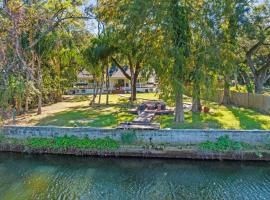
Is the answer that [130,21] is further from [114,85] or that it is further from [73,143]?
[114,85]

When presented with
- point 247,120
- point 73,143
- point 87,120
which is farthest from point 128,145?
point 247,120

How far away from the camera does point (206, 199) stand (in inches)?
408

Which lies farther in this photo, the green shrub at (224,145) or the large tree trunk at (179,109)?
the large tree trunk at (179,109)

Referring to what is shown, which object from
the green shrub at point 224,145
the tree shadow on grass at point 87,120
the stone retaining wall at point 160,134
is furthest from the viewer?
the tree shadow on grass at point 87,120

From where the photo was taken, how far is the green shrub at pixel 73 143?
47.9 ft

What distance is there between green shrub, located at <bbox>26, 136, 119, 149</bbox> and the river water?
0.58 metres

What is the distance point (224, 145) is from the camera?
13.9 m

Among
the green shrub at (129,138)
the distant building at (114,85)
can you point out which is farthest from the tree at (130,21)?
the distant building at (114,85)

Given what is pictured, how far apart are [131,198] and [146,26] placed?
9427 mm

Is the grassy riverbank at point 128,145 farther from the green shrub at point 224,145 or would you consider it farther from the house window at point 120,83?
the house window at point 120,83

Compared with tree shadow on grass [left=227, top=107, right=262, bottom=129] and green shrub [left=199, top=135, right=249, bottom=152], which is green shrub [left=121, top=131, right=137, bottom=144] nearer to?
green shrub [left=199, top=135, right=249, bottom=152]

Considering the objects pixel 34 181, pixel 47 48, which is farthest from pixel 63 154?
pixel 47 48

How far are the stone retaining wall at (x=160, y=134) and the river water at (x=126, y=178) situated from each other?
1167 mm

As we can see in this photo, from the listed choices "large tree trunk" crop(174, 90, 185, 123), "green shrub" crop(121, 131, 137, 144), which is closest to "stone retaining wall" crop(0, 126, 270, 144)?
"green shrub" crop(121, 131, 137, 144)
